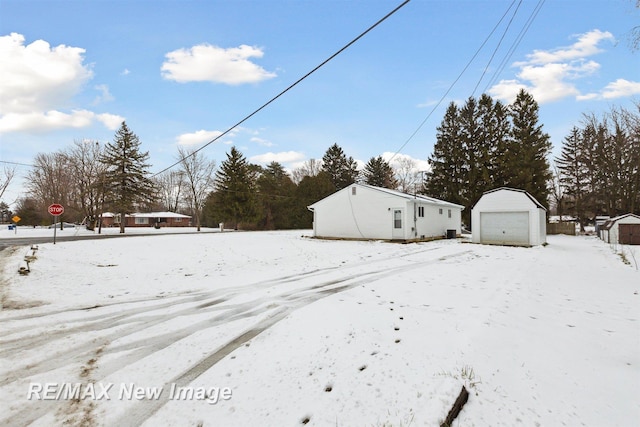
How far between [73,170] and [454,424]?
4477cm

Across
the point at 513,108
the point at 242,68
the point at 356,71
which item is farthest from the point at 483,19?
the point at 513,108

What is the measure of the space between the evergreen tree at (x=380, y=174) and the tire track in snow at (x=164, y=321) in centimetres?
4273

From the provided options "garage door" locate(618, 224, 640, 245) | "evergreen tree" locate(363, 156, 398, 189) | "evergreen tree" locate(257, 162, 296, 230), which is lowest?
"garage door" locate(618, 224, 640, 245)

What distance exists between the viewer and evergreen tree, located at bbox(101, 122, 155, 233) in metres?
A: 31.0

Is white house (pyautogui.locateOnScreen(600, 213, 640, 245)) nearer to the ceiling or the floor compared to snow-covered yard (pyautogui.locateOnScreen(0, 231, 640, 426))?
nearer to the ceiling

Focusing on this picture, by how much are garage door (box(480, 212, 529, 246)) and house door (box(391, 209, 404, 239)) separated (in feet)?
17.7

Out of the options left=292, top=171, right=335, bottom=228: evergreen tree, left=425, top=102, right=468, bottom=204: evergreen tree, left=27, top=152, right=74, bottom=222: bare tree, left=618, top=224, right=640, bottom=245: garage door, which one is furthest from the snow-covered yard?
left=27, top=152, right=74, bottom=222: bare tree

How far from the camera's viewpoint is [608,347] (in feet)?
12.7

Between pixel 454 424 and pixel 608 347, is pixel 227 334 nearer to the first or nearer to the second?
pixel 454 424

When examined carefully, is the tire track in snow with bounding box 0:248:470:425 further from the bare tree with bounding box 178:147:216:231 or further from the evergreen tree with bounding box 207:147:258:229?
the bare tree with bounding box 178:147:216:231

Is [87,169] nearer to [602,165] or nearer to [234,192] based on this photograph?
[234,192]

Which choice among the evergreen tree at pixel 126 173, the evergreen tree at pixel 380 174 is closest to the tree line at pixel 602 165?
the evergreen tree at pixel 380 174

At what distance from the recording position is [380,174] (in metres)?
49.8

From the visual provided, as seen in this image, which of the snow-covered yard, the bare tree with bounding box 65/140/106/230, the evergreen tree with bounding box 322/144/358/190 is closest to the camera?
the snow-covered yard
